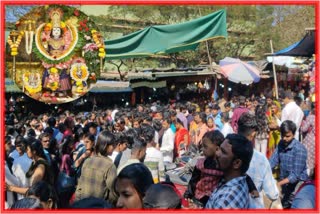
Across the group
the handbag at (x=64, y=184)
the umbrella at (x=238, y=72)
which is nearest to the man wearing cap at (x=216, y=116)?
the handbag at (x=64, y=184)

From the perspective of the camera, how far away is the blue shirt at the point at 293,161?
4395mm

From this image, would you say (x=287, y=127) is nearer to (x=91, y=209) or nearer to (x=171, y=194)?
(x=171, y=194)

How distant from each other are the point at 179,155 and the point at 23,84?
266 cm

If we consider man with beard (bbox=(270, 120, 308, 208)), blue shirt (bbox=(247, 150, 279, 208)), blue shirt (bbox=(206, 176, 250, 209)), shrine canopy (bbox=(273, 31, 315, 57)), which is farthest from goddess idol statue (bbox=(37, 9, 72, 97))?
shrine canopy (bbox=(273, 31, 315, 57))

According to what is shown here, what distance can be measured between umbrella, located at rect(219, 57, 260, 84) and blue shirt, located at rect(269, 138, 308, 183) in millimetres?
11946

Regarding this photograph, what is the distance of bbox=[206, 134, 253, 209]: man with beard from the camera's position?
2.52 meters

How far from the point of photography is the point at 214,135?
391cm

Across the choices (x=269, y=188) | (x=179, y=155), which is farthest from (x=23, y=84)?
(x=269, y=188)

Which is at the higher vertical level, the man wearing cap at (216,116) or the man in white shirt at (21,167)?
the man wearing cap at (216,116)

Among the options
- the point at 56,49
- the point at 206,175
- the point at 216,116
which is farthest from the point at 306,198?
the point at 216,116

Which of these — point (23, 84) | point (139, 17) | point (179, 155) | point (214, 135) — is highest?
point (139, 17)

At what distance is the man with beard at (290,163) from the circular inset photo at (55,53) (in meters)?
2.70

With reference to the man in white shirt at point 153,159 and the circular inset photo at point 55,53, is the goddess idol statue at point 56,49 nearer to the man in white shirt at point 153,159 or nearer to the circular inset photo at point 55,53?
the circular inset photo at point 55,53

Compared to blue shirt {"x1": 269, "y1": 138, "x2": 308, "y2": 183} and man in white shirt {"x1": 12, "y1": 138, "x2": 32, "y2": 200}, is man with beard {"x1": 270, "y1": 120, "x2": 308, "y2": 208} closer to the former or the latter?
blue shirt {"x1": 269, "y1": 138, "x2": 308, "y2": 183}
